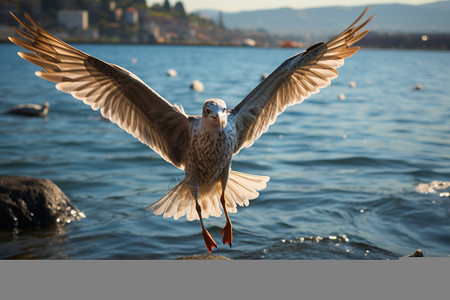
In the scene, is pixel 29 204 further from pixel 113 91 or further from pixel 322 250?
pixel 322 250

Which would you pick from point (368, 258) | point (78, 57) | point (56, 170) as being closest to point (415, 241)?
point (368, 258)

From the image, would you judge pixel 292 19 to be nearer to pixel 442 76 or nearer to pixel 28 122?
pixel 28 122

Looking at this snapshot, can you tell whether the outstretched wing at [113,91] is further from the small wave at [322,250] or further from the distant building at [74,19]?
the distant building at [74,19]

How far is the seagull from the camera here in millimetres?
3007

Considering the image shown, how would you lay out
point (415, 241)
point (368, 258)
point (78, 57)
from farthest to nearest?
point (415, 241), point (368, 258), point (78, 57)

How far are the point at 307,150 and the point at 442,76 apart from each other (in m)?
10.2

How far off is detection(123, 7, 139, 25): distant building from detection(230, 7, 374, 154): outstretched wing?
1455 cm

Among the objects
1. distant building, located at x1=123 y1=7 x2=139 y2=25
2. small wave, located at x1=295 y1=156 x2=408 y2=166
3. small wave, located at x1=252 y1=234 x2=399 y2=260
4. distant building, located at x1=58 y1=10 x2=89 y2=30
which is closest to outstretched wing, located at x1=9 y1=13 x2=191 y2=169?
small wave, located at x1=252 y1=234 x2=399 y2=260

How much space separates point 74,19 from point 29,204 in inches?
459

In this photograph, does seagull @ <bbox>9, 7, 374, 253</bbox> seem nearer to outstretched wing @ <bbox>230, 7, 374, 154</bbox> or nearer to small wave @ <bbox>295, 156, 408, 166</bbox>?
outstretched wing @ <bbox>230, 7, 374, 154</bbox>

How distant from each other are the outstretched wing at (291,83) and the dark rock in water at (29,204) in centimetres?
230

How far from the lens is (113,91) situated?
332 centimetres

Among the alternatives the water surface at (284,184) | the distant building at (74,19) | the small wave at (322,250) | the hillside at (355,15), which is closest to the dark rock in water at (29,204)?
the water surface at (284,184)

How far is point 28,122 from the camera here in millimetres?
10602
